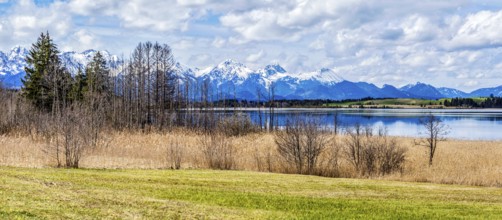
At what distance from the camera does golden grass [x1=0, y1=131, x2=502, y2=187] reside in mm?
24953

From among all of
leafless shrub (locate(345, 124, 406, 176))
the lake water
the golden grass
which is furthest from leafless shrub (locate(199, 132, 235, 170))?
leafless shrub (locate(345, 124, 406, 176))

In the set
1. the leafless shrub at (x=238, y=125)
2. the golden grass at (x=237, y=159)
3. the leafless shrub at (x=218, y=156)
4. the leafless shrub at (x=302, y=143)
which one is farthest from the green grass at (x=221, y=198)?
the leafless shrub at (x=238, y=125)

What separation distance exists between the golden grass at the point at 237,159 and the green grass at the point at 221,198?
5.12 meters

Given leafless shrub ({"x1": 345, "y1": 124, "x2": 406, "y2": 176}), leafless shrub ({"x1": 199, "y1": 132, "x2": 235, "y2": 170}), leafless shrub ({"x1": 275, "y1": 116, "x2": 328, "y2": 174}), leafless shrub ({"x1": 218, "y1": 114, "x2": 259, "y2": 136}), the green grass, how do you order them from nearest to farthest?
the green grass < leafless shrub ({"x1": 199, "y1": 132, "x2": 235, "y2": 170}) < leafless shrub ({"x1": 275, "y1": 116, "x2": 328, "y2": 174}) < leafless shrub ({"x1": 345, "y1": 124, "x2": 406, "y2": 176}) < leafless shrub ({"x1": 218, "y1": 114, "x2": 259, "y2": 136})

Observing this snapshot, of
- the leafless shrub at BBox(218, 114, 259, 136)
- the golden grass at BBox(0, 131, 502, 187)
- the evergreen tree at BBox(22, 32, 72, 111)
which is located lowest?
the golden grass at BBox(0, 131, 502, 187)

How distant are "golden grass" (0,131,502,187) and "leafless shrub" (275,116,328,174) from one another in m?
0.77

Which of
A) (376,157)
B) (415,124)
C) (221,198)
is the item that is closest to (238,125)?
(376,157)

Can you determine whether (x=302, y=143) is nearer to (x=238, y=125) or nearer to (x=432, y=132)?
(x=432, y=132)

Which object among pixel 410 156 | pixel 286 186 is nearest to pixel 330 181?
pixel 286 186

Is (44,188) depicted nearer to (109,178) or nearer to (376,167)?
(109,178)

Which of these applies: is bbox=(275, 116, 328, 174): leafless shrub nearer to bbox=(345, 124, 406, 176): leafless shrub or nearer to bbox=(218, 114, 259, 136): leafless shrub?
bbox=(345, 124, 406, 176): leafless shrub

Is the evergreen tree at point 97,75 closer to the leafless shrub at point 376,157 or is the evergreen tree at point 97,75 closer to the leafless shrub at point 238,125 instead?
the leafless shrub at point 238,125

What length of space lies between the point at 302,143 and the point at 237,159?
372 centimetres

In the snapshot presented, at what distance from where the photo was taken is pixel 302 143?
28.6 meters
